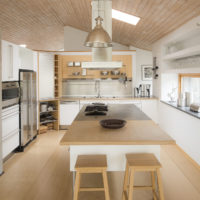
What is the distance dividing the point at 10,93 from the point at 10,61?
608mm

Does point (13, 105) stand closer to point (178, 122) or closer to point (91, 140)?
point (91, 140)

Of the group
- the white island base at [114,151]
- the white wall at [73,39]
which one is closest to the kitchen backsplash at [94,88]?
the white wall at [73,39]

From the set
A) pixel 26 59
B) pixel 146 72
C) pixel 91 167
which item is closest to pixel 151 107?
pixel 146 72

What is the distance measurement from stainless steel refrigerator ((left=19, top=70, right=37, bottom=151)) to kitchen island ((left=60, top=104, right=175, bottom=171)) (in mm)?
2042

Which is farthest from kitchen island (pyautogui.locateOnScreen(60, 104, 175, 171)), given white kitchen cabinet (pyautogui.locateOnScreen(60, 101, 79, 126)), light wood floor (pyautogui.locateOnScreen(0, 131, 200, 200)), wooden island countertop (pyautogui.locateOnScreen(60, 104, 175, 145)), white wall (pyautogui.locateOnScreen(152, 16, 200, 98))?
white kitchen cabinet (pyautogui.locateOnScreen(60, 101, 79, 126))

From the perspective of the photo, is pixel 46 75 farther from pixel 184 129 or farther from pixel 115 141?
pixel 115 141

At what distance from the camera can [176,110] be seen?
4.69 meters

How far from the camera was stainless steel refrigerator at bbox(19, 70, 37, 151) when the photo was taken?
4.54 meters

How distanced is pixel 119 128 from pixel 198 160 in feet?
5.49

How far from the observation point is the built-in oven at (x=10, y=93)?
3.77 meters

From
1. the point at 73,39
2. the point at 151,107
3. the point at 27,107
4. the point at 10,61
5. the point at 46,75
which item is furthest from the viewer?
the point at 73,39

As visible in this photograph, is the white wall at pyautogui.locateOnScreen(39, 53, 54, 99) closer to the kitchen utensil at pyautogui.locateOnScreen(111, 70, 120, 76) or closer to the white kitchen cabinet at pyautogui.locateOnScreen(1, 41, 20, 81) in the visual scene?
the white kitchen cabinet at pyautogui.locateOnScreen(1, 41, 20, 81)

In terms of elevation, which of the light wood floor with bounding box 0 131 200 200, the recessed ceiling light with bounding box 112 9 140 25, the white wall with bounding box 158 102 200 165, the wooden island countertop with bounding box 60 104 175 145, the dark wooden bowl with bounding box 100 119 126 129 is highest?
the recessed ceiling light with bounding box 112 9 140 25

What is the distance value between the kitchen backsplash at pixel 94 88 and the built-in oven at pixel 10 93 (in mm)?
2856
